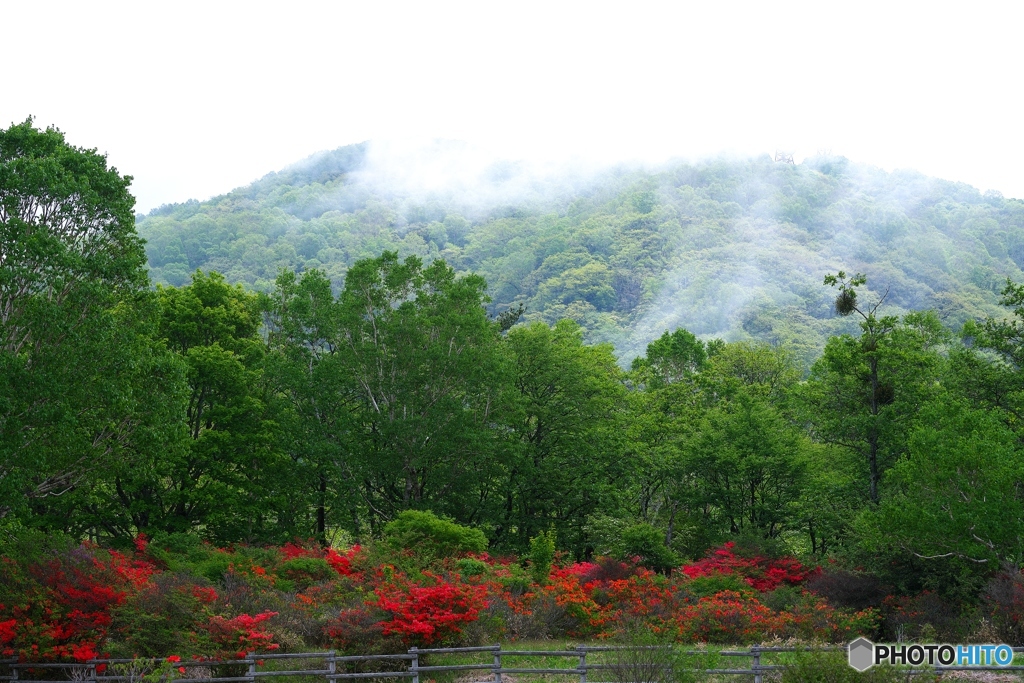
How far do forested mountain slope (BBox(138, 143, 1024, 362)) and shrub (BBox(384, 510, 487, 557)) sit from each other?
71808mm

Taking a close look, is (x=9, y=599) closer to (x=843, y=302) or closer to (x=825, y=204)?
(x=843, y=302)

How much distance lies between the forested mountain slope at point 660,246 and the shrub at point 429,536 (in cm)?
7181

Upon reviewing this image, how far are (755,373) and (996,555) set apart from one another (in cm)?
3711

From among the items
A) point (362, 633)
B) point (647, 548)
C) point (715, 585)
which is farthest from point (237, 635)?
point (647, 548)

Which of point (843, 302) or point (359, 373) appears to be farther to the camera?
point (359, 373)

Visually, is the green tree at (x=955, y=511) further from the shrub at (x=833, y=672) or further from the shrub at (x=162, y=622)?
Result: the shrub at (x=162, y=622)

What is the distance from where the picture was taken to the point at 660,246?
15112 centimetres

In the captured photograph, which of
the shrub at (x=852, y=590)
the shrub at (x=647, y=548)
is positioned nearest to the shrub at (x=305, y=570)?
the shrub at (x=647, y=548)

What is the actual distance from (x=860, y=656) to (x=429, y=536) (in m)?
15.0

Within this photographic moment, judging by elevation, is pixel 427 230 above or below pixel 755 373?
above

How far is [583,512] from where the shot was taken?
119 ft

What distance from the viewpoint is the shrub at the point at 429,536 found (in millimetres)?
25516

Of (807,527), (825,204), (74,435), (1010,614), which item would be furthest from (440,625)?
(825,204)

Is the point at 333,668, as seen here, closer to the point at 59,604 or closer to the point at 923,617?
the point at 59,604
